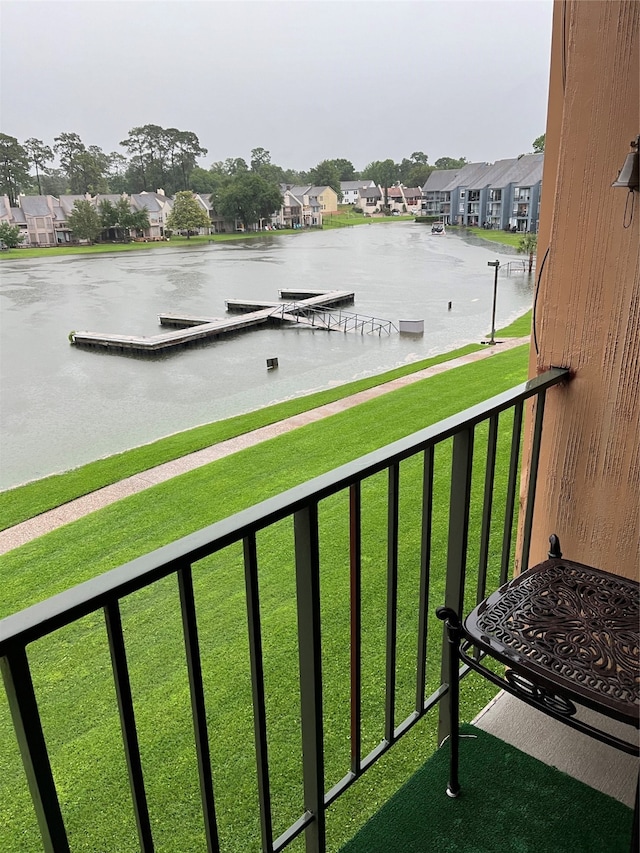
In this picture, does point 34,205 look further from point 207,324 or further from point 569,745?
point 569,745

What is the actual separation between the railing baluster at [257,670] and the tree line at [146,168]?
6621 centimetres

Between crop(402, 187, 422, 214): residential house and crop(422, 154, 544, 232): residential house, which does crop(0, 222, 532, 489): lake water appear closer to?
crop(422, 154, 544, 232): residential house

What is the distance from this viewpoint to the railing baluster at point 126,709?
2.38 ft

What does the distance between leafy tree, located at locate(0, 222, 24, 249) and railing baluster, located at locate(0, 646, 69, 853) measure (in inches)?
2368

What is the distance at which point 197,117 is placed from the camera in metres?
93.6

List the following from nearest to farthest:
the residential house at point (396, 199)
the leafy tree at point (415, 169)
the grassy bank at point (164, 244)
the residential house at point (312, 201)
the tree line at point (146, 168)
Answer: the grassy bank at point (164, 244)
the tree line at point (146, 168)
the residential house at point (312, 201)
the leafy tree at point (415, 169)
the residential house at point (396, 199)

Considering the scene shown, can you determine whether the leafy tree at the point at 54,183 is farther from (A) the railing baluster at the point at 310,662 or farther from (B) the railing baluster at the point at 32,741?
(B) the railing baluster at the point at 32,741

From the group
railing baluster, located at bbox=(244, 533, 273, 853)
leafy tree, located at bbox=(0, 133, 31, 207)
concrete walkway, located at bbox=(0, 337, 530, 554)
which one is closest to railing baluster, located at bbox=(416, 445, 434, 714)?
railing baluster, located at bbox=(244, 533, 273, 853)

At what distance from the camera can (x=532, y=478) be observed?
1896 mm

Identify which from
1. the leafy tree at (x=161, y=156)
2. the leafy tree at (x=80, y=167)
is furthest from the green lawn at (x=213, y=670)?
the leafy tree at (x=161, y=156)

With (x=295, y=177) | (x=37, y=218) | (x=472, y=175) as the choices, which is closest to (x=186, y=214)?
(x=37, y=218)

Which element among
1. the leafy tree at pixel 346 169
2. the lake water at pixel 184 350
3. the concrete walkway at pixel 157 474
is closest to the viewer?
the concrete walkway at pixel 157 474

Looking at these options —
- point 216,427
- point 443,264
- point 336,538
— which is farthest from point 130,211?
point 336,538

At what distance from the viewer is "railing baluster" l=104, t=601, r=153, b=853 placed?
0.72 m
